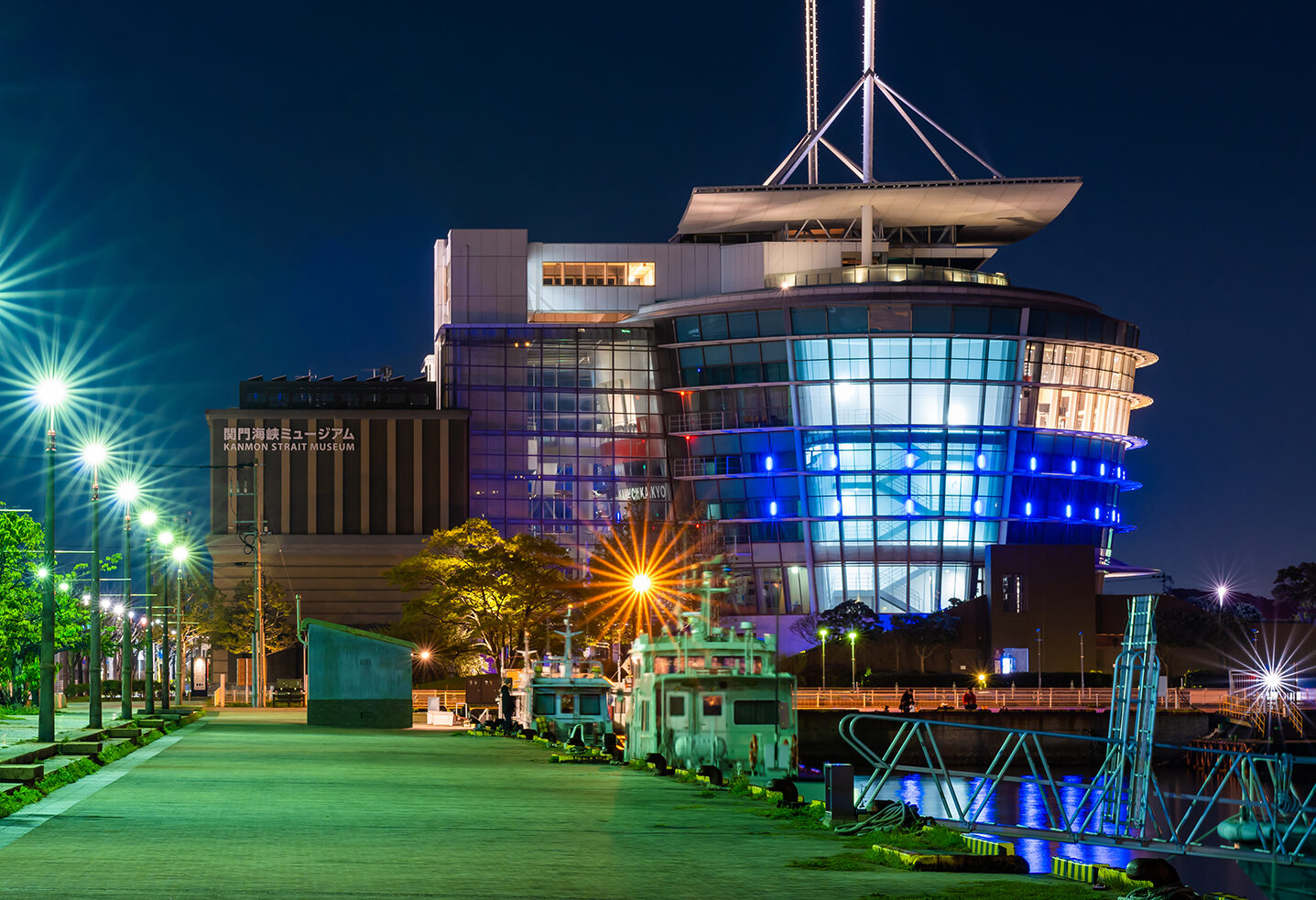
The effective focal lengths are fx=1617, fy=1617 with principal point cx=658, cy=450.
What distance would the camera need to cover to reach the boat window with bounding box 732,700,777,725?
5538 cm

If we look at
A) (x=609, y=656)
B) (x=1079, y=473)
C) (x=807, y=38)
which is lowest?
(x=609, y=656)

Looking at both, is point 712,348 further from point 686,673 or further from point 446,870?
point 446,870

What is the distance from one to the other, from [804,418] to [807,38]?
54490 millimetres

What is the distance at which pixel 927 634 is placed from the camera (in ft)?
375

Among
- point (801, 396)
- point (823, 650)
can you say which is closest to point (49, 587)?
point (823, 650)

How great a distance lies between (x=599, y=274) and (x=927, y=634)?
2134 inches

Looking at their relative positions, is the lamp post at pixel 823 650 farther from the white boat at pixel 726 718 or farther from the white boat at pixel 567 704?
the white boat at pixel 726 718

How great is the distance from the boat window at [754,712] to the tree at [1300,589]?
8534cm

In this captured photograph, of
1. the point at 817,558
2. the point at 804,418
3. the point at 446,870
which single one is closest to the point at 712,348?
the point at 804,418

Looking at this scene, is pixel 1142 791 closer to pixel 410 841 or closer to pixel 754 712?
pixel 410 841

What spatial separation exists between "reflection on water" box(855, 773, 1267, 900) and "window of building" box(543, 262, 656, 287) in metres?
81.7

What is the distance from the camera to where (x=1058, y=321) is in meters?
133

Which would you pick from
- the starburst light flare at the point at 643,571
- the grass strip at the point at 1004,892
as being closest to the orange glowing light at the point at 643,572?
the starburst light flare at the point at 643,571

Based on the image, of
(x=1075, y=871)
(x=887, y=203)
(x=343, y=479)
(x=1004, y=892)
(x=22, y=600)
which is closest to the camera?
(x=1004, y=892)
